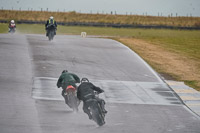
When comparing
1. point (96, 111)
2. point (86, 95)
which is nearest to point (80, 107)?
point (86, 95)

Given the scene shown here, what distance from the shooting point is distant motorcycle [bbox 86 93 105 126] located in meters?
14.8

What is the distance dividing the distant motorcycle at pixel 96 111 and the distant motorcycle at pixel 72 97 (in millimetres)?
1253

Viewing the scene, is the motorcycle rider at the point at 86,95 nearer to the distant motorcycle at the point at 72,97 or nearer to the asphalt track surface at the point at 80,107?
the asphalt track surface at the point at 80,107

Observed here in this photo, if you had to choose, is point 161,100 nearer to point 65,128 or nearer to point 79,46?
point 65,128

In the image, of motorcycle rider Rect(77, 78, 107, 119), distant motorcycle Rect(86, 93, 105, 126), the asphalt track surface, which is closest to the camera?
distant motorcycle Rect(86, 93, 105, 126)

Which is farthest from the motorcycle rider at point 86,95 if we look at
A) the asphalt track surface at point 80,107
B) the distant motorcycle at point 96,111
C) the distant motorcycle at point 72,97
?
the distant motorcycle at point 72,97

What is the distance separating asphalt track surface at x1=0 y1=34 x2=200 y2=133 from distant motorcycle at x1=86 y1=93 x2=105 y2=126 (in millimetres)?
210

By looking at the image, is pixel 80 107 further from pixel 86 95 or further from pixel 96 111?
pixel 96 111

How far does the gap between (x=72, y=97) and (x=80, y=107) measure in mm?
1518

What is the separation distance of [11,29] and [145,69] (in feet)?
94.0

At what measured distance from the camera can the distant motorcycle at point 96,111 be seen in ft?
48.7

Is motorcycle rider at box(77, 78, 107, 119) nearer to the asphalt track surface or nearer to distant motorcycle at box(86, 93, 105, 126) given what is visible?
distant motorcycle at box(86, 93, 105, 126)

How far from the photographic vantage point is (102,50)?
113ft

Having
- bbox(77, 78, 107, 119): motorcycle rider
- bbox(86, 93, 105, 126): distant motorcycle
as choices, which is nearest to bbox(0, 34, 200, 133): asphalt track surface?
bbox(86, 93, 105, 126): distant motorcycle
